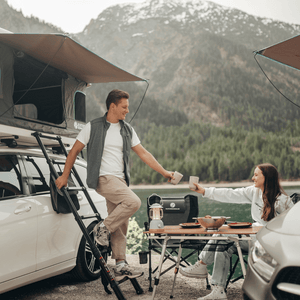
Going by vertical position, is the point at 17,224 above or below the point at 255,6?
below

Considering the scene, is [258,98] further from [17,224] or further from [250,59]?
[17,224]

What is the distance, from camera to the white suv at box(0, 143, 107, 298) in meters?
3.16

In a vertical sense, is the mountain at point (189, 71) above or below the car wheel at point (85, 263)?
above

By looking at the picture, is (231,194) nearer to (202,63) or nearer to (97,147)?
(97,147)

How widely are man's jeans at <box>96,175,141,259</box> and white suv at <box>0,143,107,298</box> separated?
1.83 feet

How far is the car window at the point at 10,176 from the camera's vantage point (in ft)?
11.0

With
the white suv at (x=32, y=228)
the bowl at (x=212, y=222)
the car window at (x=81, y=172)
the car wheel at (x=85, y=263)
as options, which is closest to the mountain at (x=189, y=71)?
the car window at (x=81, y=172)

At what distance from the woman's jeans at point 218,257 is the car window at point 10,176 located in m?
1.78

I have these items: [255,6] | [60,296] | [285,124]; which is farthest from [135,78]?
[255,6]

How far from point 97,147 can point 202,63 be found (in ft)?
346

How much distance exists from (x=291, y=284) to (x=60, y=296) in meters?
2.65

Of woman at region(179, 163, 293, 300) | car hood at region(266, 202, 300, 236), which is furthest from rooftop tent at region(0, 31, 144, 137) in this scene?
car hood at region(266, 202, 300, 236)

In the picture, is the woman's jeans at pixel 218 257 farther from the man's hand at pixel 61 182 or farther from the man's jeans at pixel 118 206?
the man's hand at pixel 61 182

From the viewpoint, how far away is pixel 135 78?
495 centimetres
